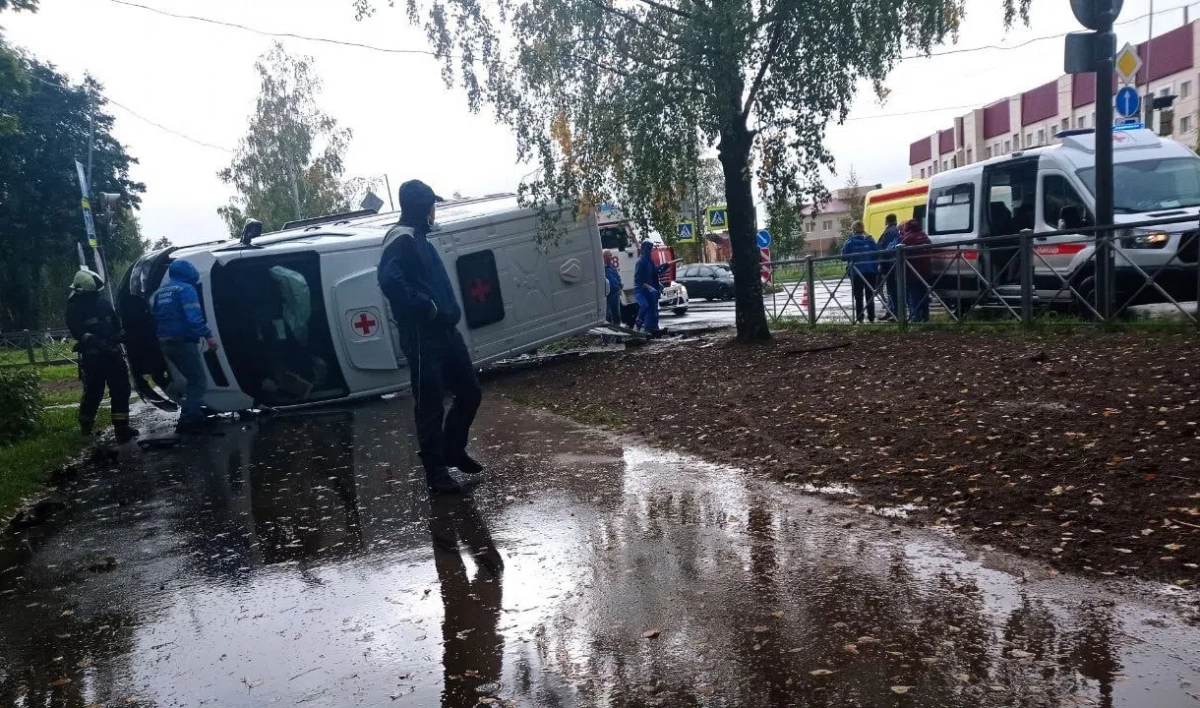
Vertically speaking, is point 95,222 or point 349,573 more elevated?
point 95,222

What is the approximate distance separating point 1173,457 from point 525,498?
155 inches

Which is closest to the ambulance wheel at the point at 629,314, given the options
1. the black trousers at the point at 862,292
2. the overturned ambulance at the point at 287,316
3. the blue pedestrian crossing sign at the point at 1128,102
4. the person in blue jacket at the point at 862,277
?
the person in blue jacket at the point at 862,277

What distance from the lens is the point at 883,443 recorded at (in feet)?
21.9

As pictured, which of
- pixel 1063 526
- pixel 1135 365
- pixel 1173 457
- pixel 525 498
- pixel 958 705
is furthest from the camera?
pixel 1135 365

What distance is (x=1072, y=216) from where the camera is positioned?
12.6 metres

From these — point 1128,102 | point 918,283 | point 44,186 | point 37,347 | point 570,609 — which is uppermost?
point 44,186

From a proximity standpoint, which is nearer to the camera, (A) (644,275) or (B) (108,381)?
(B) (108,381)

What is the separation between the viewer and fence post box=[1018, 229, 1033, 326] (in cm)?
1195

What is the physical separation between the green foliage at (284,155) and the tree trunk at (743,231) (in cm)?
3538

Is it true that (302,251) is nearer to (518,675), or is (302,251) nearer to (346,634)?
(346,634)

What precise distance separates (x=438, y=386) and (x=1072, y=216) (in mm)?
10040

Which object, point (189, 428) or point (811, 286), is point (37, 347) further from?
point (811, 286)

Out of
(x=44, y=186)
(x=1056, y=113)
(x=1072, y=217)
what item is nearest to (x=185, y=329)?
(x=1072, y=217)

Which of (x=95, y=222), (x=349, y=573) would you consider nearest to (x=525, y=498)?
(x=349, y=573)
